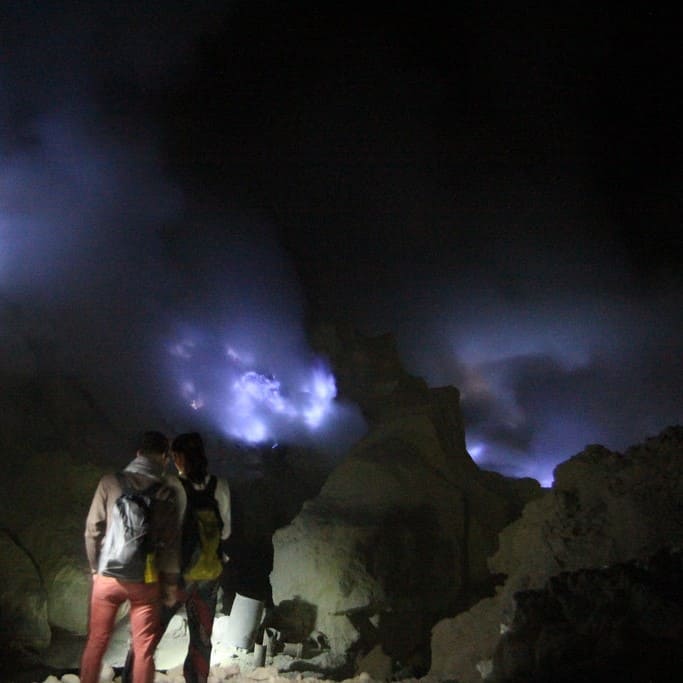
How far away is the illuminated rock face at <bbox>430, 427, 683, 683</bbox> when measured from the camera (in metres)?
5.49

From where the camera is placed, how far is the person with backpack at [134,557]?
3.49 meters

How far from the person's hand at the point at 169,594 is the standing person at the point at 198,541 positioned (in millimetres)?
46

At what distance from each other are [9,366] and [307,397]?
11.4 meters

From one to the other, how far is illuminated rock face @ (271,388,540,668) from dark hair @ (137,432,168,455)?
6.21m

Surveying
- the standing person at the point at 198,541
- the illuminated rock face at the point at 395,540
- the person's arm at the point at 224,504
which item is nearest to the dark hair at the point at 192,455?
the standing person at the point at 198,541

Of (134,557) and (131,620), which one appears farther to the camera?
(131,620)

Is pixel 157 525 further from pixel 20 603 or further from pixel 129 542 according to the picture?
pixel 20 603

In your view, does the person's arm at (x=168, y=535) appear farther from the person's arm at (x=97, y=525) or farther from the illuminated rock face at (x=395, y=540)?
the illuminated rock face at (x=395, y=540)

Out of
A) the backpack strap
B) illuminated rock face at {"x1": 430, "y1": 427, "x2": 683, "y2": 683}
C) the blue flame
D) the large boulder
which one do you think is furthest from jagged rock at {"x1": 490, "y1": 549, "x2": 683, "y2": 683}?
the blue flame

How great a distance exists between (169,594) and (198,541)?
38cm

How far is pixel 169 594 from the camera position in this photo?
3.66 metres

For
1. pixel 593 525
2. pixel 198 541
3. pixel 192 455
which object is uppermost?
pixel 593 525

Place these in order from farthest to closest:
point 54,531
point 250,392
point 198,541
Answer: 1. point 250,392
2. point 54,531
3. point 198,541

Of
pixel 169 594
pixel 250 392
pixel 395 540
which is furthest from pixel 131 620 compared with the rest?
pixel 250 392
